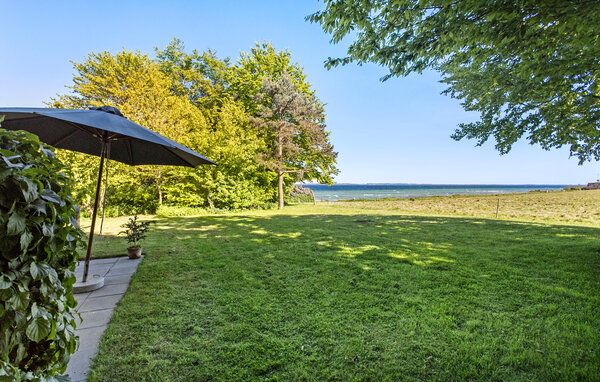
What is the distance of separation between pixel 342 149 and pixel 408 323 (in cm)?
1556

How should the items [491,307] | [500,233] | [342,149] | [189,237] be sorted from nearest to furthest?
[491,307], [189,237], [500,233], [342,149]

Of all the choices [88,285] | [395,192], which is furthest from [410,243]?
[395,192]

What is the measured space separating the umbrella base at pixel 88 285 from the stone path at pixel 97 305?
6cm

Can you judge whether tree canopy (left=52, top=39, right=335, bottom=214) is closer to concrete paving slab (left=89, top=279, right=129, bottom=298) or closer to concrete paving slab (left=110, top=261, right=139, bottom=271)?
concrete paving slab (left=110, top=261, right=139, bottom=271)

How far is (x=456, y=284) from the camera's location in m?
3.32

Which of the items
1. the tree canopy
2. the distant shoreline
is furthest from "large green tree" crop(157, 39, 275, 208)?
the distant shoreline

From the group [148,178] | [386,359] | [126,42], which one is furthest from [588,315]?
[126,42]

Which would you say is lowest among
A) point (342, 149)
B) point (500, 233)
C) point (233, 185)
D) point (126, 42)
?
point (500, 233)

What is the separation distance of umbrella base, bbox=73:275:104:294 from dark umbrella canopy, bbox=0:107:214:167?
6.54ft

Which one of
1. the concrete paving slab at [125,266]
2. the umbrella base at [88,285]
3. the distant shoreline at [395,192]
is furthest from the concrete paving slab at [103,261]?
the distant shoreline at [395,192]

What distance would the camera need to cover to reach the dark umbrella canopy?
8.86 ft

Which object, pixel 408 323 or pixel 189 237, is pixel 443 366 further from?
pixel 189 237

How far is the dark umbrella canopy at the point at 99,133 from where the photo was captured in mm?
2699

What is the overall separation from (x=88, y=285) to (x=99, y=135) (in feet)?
6.93
